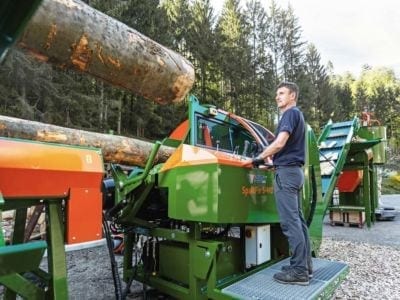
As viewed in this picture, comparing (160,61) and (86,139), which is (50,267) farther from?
(86,139)

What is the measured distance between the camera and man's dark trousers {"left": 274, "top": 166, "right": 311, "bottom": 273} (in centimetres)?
358

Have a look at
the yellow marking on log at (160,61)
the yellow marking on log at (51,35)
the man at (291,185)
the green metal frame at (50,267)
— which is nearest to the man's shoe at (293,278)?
the man at (291,185)

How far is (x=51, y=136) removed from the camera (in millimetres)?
5449

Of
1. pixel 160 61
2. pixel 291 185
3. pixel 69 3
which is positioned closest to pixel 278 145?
pixel 291 185

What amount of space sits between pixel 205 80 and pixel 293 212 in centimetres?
2746

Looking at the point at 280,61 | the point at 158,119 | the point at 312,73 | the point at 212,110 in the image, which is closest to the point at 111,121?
the point at 158,119

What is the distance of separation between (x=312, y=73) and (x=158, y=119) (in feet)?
118

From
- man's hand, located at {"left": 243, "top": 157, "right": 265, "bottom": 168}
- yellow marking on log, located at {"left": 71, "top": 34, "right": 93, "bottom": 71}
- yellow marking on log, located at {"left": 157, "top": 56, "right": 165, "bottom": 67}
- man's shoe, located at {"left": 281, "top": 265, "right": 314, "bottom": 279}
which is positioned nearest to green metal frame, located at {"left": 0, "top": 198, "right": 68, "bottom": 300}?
yellow marking on log, located at {"left": 71, "top": 34, "right": 93, "bottom": 71}

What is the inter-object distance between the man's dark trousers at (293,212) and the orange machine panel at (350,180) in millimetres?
7516

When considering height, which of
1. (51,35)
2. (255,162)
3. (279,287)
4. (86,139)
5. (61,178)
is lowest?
(279,287)

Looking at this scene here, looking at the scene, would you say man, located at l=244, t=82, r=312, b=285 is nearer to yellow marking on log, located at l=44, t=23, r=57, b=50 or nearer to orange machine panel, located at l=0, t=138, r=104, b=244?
orange machine panel, located at l=0, t=138, r=104, b=244

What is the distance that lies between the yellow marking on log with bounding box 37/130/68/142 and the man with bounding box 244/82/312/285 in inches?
122

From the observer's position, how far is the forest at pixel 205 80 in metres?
16.0

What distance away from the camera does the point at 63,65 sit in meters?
1.94
